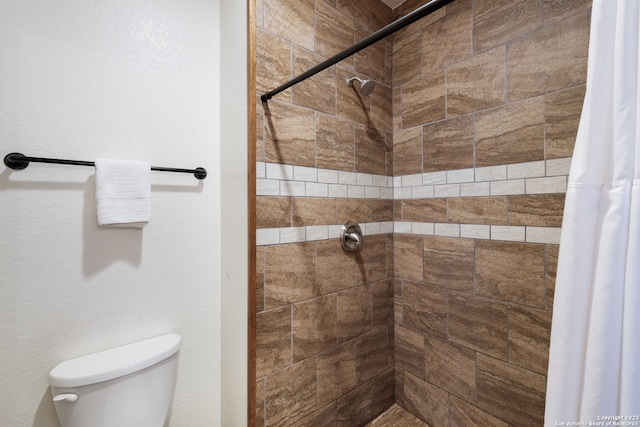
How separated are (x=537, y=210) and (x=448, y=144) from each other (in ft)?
1.65

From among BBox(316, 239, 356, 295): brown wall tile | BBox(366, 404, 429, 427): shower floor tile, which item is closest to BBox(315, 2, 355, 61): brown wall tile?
BBox(316, 239, 356, 295): brown wall tile

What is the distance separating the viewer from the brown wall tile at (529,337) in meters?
1.11

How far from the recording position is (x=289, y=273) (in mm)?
1214

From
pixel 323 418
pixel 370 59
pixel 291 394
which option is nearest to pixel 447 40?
pixel 370 59

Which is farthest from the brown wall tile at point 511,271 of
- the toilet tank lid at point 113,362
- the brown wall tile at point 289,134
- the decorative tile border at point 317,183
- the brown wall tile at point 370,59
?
the toilet tank lid at point 113,362

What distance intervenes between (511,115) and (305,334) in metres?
1.34

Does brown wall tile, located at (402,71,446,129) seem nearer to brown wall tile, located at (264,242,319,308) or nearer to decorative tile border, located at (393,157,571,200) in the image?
decorative tile border, located at (393,157,571,200)

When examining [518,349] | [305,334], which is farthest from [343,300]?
[518,349]

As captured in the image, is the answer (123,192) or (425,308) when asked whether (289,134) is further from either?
(425,308)

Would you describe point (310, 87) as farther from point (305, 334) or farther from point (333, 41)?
point (305, 334)

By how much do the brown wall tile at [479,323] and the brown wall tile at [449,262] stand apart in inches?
2.6

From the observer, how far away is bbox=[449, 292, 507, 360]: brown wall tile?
1231 mm

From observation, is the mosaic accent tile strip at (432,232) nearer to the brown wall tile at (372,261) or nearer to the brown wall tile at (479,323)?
the brown wall tile at (372,261)

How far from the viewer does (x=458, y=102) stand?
1.38 metres
